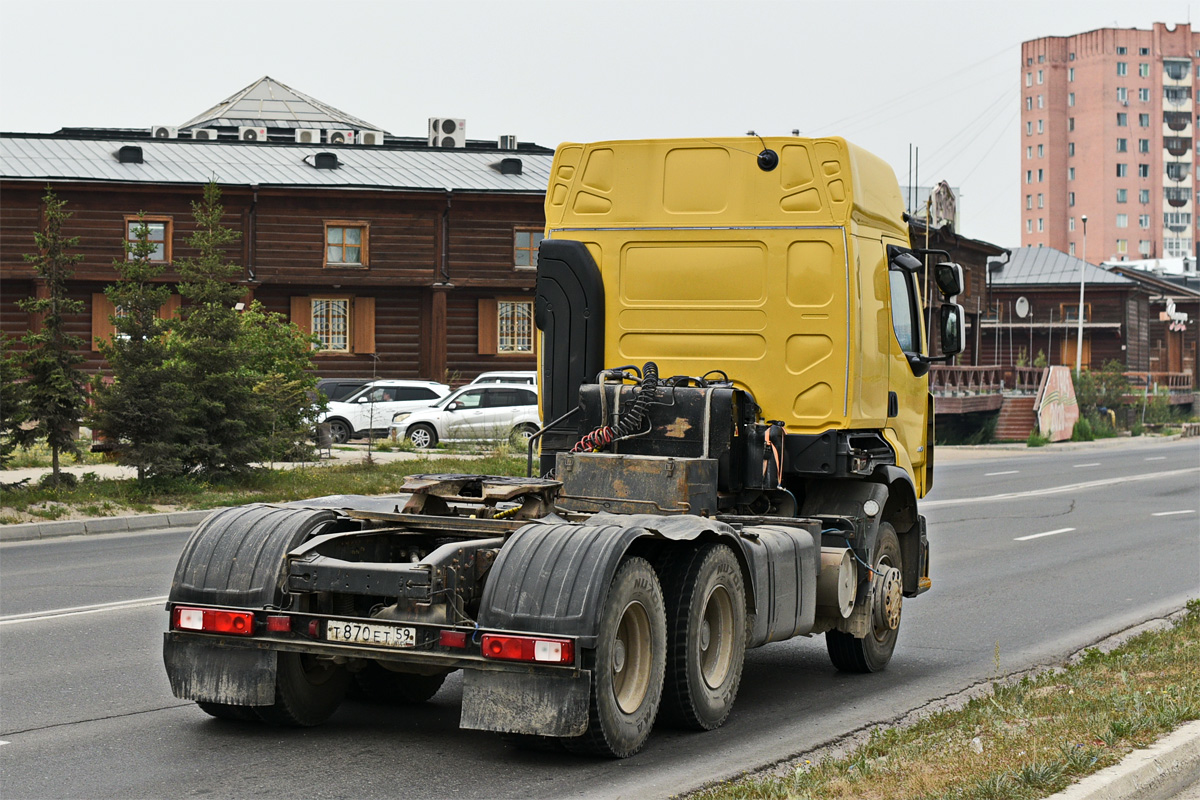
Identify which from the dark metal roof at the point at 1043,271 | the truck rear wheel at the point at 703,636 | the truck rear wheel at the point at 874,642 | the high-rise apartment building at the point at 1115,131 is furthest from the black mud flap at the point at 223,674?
the high-rise apartment building at the point at 1115,131

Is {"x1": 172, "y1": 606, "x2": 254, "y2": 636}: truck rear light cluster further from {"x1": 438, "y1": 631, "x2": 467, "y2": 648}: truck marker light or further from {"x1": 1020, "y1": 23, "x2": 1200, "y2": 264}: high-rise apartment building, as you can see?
{"x1": 1020, "y1": 23, "x2": 1200, "y2": 264}: high-rise apartment building

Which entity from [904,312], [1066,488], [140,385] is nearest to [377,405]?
[140,385]

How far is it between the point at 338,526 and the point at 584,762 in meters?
1.78

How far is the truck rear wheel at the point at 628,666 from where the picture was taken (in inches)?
240

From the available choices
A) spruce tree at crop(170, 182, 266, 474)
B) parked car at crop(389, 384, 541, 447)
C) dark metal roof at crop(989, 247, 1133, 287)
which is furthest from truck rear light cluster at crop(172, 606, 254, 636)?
dark metal roof at crop(989, 247, 1133, 287)

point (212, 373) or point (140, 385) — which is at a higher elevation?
point (212, 373)

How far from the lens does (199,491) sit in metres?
19.8

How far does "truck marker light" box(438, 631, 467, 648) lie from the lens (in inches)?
239

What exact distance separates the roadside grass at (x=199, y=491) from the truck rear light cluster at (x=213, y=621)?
9298mm

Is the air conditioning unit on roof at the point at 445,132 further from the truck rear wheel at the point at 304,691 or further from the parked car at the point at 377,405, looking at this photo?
the truck rear wheel at the point at 304,691

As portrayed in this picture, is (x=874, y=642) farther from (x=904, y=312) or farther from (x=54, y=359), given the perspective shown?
(x=54, y=359)

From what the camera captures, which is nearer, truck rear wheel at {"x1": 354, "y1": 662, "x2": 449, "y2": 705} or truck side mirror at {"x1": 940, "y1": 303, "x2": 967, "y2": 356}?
→ truck rear wheel at {"x1": 354, "y1": 662, "x2": 449, "y2": 705}

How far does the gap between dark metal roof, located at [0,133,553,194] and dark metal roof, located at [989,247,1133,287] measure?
1665 inches

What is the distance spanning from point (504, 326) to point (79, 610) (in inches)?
1403
